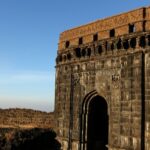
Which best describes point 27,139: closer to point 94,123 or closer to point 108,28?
point 94,123

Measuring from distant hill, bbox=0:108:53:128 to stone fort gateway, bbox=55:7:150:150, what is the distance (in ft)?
33.2

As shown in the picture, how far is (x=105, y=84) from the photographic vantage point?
16.7 meters

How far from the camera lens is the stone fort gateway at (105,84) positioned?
14.8 meters

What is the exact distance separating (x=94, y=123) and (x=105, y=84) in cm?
256

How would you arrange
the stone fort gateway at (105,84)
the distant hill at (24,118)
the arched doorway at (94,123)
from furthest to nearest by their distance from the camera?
the distant hill at (24,118)
the arched doorway at (94,123)
the stone fort gateway at (105,84)

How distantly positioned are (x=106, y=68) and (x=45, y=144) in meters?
9.49

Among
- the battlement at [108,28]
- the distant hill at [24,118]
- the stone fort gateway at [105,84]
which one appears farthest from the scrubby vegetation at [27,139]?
the battlement at [108,28]

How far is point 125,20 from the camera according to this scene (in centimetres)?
1599

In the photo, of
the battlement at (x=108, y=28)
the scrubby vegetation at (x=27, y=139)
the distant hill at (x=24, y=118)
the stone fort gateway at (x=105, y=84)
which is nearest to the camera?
the stone fort gateway at (x=105, y=84)

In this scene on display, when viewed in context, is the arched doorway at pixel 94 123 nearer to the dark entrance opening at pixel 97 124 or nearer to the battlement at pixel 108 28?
the dark entrance opening at pixel 97 124

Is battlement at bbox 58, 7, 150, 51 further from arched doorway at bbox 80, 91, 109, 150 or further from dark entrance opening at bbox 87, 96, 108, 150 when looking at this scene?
dark entrance opening at bbox 87, 96, 108, 150

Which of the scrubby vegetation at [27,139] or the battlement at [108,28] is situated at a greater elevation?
the battlement at [108,28]

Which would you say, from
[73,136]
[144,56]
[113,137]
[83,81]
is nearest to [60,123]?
[73,136]

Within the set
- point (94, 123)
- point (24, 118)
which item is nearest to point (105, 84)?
point (94, 123)
